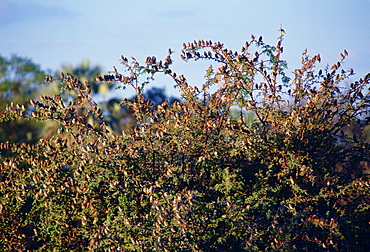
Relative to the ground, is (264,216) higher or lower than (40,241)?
higher

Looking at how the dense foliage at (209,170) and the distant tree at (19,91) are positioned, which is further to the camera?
the distant tree at (19,91)

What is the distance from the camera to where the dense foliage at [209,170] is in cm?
428

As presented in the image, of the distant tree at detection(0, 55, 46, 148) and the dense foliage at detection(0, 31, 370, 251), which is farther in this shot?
the distant tree at detection(0, 55, 46, 148)

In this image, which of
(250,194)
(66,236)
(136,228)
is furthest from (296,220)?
(66,236)

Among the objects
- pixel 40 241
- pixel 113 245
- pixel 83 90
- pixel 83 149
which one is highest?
pixel 83 90

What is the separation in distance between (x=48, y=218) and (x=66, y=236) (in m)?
0.25

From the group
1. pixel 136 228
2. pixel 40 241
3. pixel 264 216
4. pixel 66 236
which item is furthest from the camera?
pixel 40 241

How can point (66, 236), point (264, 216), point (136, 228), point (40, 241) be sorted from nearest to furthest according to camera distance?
point (136, 228)
point (264, 216)
point (66, 236)
point (40, 241)

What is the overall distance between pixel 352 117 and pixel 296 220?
143cm

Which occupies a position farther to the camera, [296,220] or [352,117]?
[352,117]

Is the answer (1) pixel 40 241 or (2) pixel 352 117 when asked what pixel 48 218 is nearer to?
(1) pixel 40 241

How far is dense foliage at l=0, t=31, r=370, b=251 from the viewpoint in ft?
14.0

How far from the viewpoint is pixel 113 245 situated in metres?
4.25

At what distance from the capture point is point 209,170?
4.86 metres
